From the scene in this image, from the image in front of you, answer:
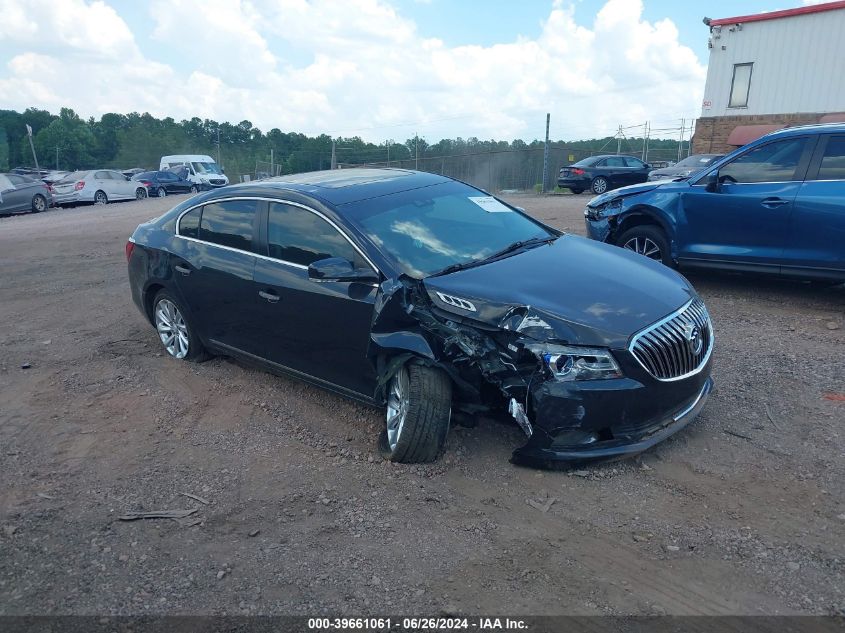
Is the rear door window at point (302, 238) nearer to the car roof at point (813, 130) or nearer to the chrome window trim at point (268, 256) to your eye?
the chrome window trim at point (268, 256)

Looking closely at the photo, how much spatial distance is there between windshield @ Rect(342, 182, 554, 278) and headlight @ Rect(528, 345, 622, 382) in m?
1.03

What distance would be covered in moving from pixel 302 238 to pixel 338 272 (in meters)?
0.71

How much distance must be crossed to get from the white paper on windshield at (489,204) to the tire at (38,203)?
22962 mm

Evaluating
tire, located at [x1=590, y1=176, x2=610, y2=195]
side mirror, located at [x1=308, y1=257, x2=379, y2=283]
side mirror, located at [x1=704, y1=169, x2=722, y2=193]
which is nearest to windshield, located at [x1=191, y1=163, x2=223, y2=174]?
tire, located at [x1=590, y1=176, x2=610, y2=195]

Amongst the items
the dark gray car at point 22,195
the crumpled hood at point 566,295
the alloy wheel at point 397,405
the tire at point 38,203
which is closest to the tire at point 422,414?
the alloy wheel at point 397,405

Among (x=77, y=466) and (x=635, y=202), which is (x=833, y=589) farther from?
(x=635, y=202)

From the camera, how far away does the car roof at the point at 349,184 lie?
15.7 feet

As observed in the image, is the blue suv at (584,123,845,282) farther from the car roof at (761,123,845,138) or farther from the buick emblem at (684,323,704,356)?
the buick emblem at (684,323,704,356)

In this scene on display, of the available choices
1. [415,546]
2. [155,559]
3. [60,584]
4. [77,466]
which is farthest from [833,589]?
[77,466]

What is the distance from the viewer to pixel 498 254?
15.1ft

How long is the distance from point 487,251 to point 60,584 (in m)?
3.09

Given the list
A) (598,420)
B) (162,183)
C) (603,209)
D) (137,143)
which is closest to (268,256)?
(598,420)

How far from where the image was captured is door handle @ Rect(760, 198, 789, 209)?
6583mm

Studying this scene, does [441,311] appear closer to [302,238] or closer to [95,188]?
[302,238]
